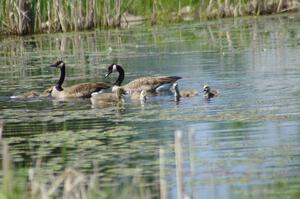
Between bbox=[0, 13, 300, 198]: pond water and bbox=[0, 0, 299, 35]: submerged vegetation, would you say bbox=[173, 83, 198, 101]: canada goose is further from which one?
bbox=[0, 0, 299, 35]: submerged vegetation

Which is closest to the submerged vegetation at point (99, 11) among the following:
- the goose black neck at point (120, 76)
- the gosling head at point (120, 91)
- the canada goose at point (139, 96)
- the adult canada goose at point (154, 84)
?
the goose black neck at point (120, 76)

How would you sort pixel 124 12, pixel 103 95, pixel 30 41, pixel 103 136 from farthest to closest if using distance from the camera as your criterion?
pixel 124 12
pixel 30 41
pixel 103 95
pixel 103 136

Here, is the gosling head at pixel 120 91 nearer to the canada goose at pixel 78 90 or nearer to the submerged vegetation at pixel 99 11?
the canada goose at pixel 78 90

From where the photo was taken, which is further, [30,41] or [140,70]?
[30,41]

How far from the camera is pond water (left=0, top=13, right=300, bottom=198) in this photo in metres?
7.96

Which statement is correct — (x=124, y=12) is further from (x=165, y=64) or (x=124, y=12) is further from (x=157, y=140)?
(x=157, y=140)

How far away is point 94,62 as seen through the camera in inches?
774

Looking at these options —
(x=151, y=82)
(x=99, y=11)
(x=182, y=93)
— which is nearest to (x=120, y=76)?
(x=151, y=82)

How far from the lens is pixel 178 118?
11.5m

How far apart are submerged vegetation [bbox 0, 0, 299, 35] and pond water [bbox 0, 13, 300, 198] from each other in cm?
253

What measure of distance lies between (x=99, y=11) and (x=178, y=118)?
16.1 metres

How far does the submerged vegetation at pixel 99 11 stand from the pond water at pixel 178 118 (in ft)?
8.32

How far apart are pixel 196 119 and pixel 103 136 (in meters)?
1.33

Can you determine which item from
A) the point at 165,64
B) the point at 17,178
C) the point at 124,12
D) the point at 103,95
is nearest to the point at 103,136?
the point at 17,178
